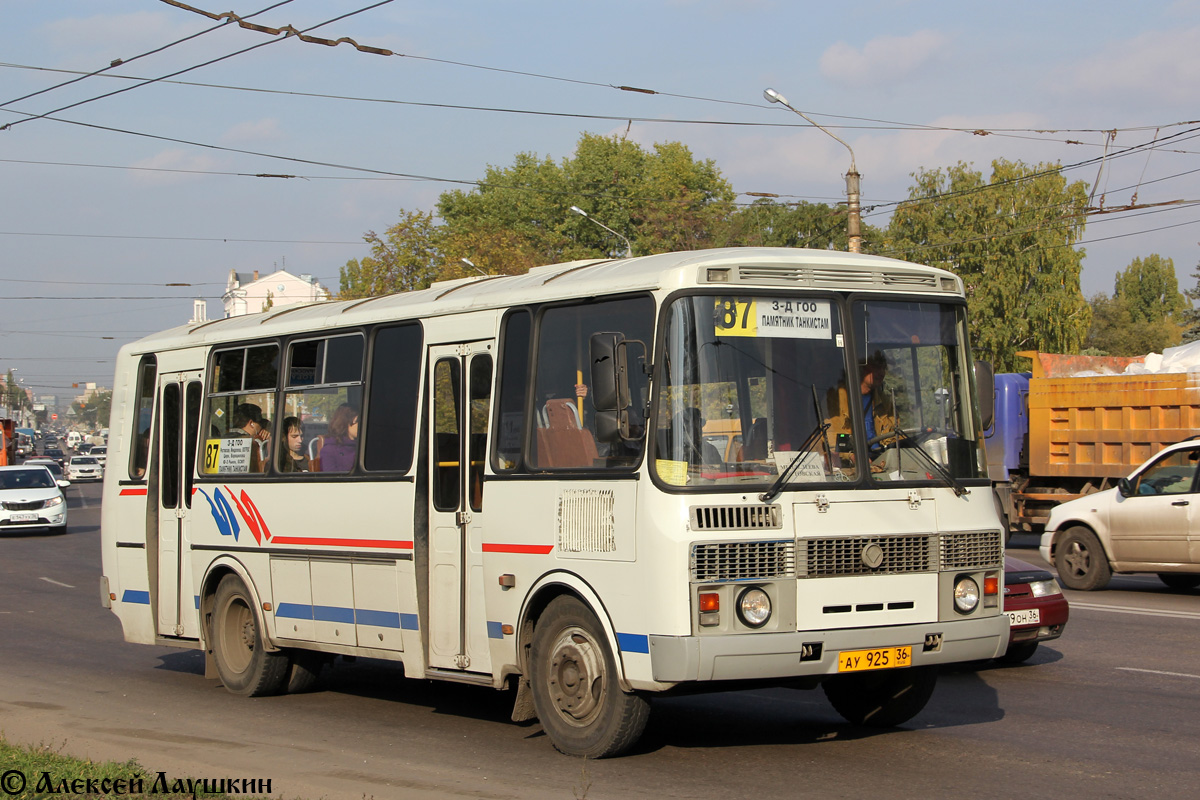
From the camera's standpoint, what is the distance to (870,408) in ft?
26.0

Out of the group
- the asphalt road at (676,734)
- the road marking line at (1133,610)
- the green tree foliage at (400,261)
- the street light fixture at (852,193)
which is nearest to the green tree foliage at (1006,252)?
the green tree foliage at (400,261)

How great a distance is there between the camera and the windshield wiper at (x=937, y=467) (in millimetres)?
Answer: 8039

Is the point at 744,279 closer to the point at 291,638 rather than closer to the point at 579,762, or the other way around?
the point at 579,762

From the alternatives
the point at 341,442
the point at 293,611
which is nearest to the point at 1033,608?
the point at 341,442

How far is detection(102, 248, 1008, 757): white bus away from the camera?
7.39 metres

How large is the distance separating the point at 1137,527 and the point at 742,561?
35.9 feet

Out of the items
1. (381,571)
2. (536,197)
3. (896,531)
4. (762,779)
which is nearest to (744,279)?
(896,531)

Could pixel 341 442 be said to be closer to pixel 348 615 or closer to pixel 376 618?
pixel 348 615

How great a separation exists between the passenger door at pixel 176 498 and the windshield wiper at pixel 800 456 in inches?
242

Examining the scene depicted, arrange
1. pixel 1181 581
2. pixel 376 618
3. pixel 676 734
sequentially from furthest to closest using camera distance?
pixel 1181 581 < pixel 376 618 < pixel 676 734

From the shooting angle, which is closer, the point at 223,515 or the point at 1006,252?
the point at 223,515

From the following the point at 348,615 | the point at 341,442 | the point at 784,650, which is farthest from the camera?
the point at 341,442

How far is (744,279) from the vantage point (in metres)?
7.72

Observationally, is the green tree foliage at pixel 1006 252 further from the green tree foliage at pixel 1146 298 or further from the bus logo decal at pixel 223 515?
the bus logo decal at pixel 223 515
